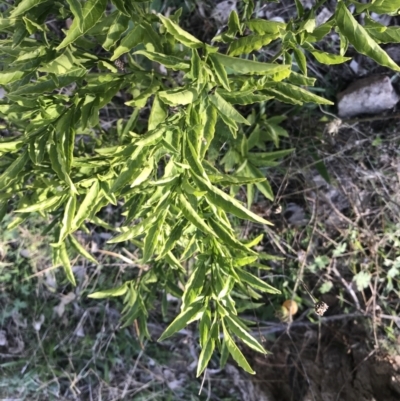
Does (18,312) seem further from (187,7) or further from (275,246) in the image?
(187,7)

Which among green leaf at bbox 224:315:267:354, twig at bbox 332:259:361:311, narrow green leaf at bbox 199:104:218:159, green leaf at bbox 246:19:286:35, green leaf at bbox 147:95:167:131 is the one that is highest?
green leaf at bbox 246:19:286:35

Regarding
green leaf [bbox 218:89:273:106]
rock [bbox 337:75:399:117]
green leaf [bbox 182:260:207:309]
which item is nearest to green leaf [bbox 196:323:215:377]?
green leaf [bbox 182:260:207:309]

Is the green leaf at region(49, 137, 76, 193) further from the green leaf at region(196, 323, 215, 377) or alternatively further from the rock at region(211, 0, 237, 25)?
the rock at region(211, 0, 237, 25)

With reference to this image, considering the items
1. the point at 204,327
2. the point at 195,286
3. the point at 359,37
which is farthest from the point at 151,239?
the point at 359,37

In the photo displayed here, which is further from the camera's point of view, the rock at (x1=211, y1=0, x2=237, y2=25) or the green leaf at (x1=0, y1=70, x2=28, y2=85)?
the rock at (x1=211, y1=0, x2=237, y2=25)

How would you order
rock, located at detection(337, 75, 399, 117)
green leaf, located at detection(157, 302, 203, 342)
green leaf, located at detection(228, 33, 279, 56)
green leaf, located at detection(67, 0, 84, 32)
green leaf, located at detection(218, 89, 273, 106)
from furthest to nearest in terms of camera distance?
rock, located at detection(337, 75, 399, 117)
green leaf, located at detection(157, 302, 203, 342)
green leaf, located at detection(218, 89, 273, 106)
green leaf, located at detection(228, 33, 279, 56)
green leaf, located at detection(67, 0, 84, 32)

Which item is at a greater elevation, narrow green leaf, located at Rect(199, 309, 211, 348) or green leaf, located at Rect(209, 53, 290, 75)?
green leaf, located at Rect(209, 53, 290, 75)

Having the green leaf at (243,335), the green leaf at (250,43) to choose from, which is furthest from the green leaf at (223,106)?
the green leaf at (243,335)

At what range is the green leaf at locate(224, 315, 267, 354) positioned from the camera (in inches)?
51.9

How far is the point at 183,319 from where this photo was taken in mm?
1336

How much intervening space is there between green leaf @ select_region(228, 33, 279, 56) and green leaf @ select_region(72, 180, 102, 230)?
1.70ft

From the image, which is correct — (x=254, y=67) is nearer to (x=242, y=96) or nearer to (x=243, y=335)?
(x=242, y=96)

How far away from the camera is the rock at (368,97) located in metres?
2.23

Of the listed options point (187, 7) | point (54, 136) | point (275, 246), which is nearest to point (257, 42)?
point (54, 136)
